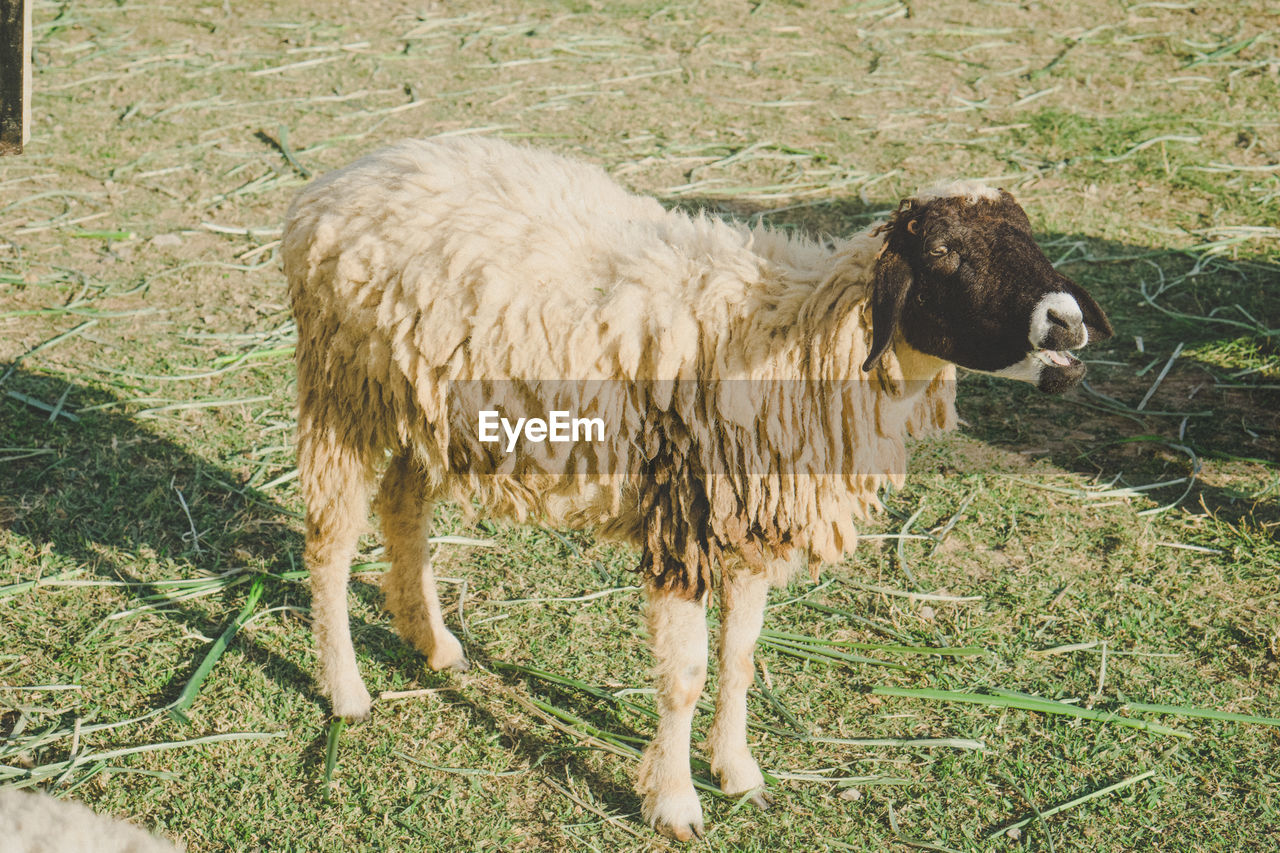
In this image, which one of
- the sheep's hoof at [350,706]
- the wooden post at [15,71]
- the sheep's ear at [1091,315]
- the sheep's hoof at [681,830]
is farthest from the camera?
the sheep's hoof at [350,706]

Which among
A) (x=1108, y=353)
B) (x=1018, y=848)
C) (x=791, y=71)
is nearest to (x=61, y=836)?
(x=1018, y=848)

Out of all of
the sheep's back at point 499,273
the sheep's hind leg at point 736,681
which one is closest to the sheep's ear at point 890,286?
the sheep's back at point 499,273

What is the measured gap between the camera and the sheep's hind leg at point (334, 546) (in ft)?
11.2

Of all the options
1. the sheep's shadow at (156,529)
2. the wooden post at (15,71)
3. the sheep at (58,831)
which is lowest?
the sheep's shadow at (156,529)

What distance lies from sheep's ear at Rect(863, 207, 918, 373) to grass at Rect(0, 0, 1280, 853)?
1583mm

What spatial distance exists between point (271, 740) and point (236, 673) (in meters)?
0.35

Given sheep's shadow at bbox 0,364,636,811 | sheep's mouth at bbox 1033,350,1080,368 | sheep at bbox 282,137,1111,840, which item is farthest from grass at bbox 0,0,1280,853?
sheep's mouth at bbox 1033,350,1080,368

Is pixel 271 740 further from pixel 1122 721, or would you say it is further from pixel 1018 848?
pixel 1122 721

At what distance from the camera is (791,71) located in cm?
828

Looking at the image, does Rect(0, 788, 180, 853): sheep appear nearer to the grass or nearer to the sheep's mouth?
the grass

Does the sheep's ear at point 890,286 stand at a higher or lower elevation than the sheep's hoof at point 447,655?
higher

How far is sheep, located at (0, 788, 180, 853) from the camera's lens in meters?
2.03

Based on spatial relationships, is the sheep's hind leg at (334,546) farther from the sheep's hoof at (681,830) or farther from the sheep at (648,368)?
the sheep's hoof at (681,830)

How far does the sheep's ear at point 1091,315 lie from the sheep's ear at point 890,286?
402 millimetres
